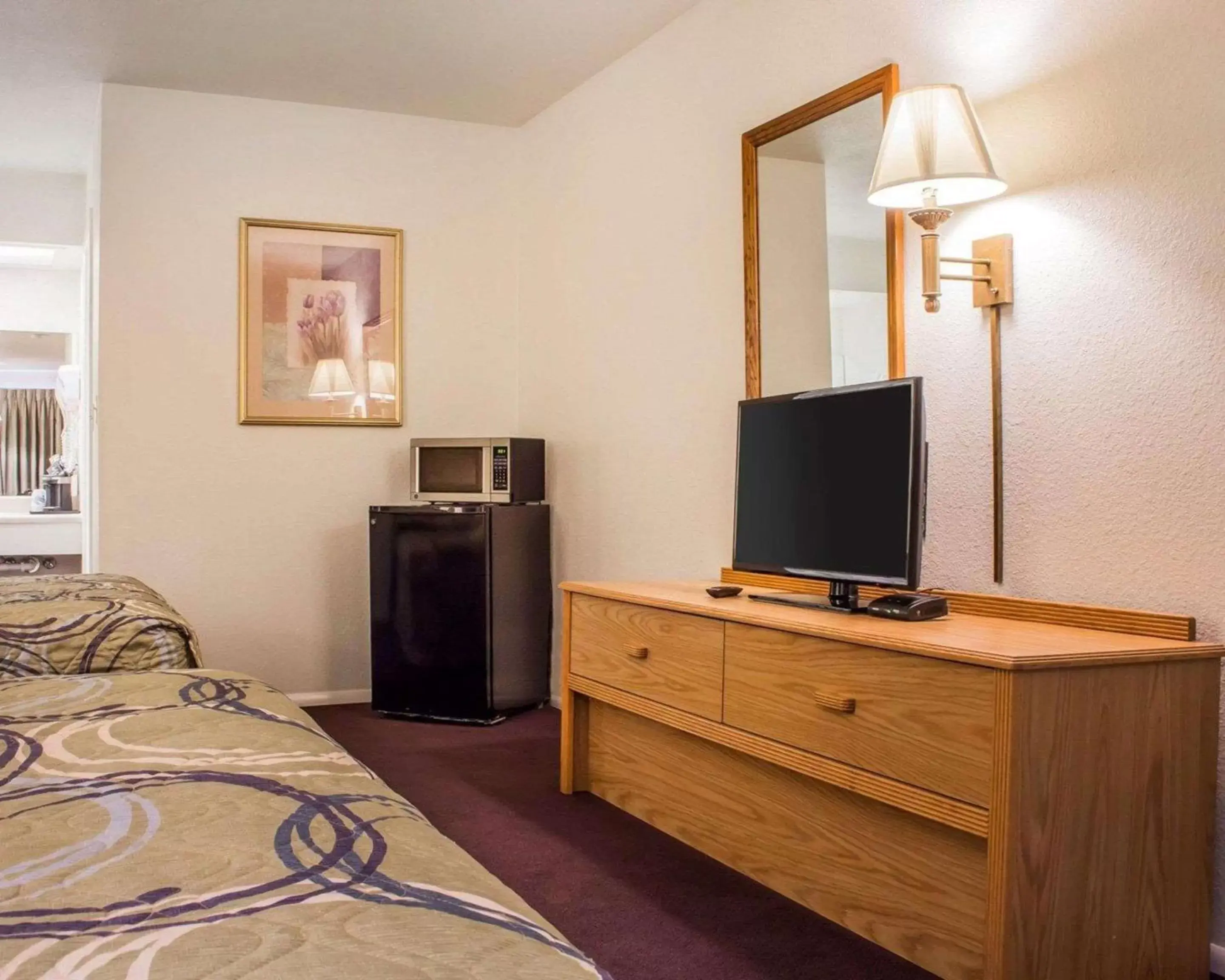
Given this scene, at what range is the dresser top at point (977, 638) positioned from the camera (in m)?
1.80

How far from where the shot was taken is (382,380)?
15.9 feet

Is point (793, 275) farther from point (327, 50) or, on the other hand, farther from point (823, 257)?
point (327, 50)

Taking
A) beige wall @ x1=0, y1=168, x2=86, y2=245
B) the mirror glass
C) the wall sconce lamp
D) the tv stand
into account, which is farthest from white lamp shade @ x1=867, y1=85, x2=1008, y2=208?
beige wall @ x1=0, y1=168, x2=86, y2=245

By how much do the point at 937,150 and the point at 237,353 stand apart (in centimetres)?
314

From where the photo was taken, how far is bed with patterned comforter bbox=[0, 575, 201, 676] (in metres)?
2.22

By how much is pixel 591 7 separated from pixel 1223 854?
3009 millimetres

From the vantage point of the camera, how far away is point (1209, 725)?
1945 mm

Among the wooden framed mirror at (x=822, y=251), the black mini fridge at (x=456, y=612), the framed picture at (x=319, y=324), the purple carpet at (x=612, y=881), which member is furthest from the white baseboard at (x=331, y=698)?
the wooden framed mirror at (x=822, y=251)

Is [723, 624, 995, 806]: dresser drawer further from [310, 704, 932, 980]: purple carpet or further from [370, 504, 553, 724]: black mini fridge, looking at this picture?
[370, 504, 553, 724]: black mini fridge

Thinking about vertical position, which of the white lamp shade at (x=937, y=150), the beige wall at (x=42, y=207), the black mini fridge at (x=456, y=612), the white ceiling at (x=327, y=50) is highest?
the white ceiling at (x=327, y=50)

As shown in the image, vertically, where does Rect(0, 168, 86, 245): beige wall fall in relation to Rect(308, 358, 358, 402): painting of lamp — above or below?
above

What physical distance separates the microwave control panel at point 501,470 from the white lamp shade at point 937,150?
225 centimetres

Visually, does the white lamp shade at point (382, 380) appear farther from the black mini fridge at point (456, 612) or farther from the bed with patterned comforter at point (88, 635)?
the bed with patterned comforter at point (88, 635)

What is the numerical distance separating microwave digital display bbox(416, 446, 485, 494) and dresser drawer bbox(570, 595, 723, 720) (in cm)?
134
